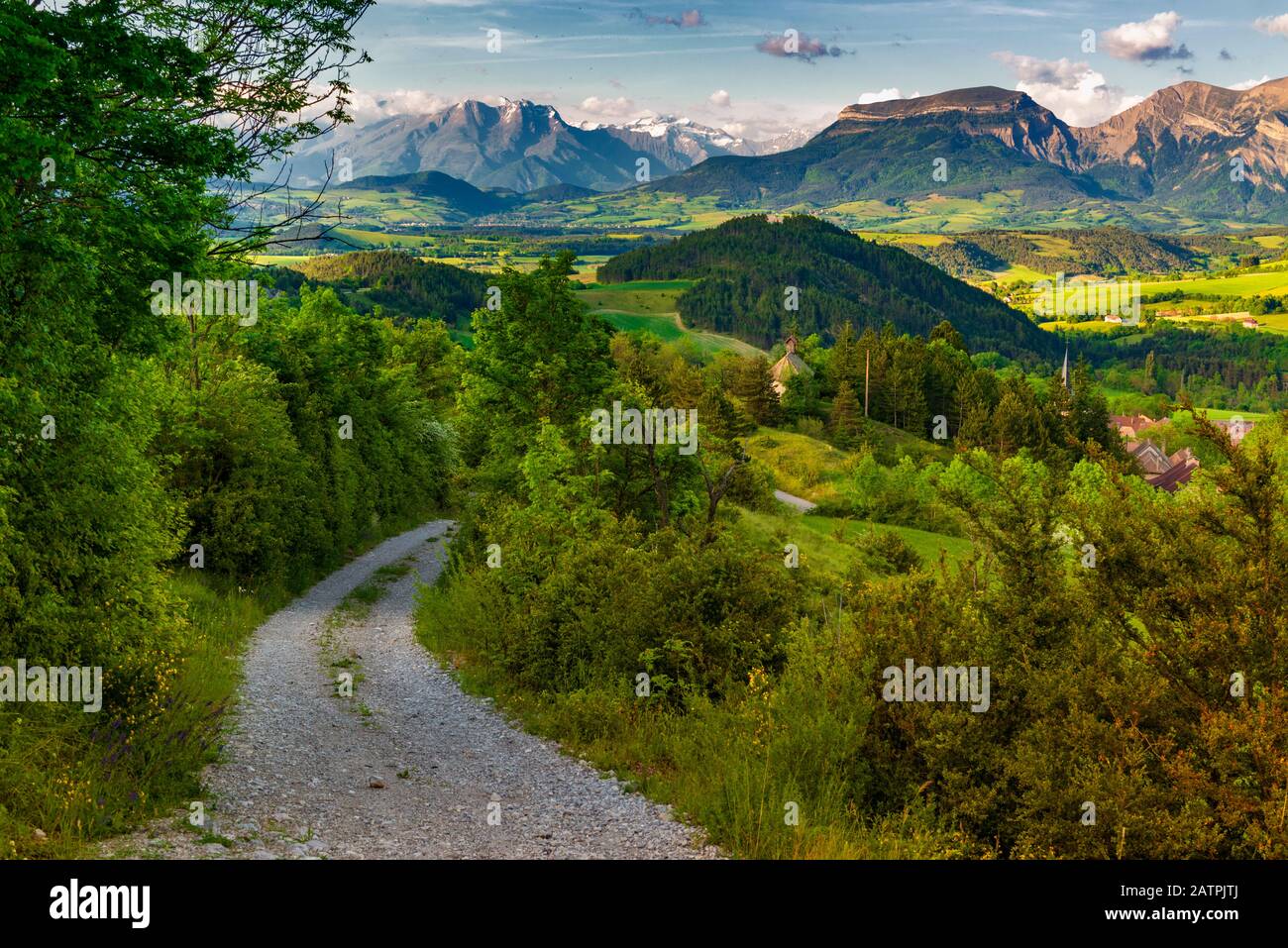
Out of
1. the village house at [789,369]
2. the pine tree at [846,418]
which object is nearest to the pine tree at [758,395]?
the village house at [789,369]

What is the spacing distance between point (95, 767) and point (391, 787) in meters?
4.09

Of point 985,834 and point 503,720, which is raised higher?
point 985,834

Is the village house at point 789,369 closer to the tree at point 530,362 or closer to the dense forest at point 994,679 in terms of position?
the tree at point 530,362

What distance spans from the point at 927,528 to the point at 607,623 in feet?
209

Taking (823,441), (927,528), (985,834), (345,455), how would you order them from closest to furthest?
(985,834) → (345,455) → (927,528) → (823,441)

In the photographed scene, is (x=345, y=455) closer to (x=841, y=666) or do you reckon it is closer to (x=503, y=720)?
(x=503, y=720)

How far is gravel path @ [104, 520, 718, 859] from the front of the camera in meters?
11.4

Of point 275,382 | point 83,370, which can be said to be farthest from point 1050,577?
point 275,382

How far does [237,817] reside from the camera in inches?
467

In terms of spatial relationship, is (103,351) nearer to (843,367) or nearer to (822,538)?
(822,538)

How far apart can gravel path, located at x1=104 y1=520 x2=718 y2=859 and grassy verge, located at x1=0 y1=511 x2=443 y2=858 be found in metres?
0.38

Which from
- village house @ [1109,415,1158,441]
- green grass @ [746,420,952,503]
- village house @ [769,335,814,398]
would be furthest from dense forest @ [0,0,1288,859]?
village house @ [1109,415,1158,441]

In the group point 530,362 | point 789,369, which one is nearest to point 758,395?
point 789,369

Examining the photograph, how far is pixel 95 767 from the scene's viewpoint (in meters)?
11.3
